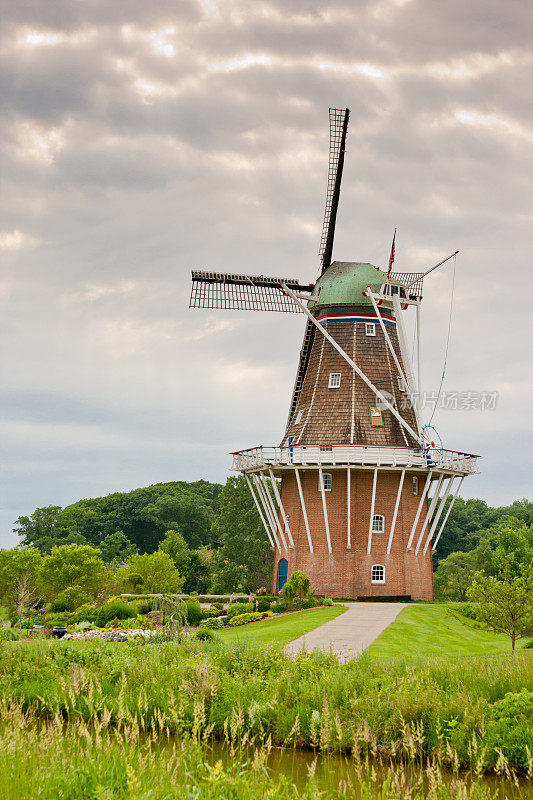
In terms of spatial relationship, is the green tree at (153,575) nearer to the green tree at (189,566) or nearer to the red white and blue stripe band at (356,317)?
the green tree at (189,566)

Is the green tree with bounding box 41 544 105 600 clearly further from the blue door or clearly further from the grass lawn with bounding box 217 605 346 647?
the grass lawn with bounding box 217 605 346 647

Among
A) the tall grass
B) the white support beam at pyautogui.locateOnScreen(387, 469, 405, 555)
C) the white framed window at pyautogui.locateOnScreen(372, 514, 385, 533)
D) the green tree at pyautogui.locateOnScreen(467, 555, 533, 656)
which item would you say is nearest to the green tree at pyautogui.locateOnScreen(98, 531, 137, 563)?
the white framed window at pyautogui.locateOnScreen(372, 514, 385, 533)

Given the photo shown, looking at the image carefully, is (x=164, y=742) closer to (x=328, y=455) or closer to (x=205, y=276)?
(x=328, y=455)

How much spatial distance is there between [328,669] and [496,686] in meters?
3.08

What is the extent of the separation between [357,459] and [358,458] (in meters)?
0.07

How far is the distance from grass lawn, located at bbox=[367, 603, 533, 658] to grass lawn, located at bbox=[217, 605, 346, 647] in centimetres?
255

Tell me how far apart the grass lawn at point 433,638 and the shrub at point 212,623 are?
20.9 feet

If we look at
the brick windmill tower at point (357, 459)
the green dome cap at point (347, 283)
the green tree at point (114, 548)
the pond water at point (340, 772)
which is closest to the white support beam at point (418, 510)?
the brick windmill tower at point (357, 459)

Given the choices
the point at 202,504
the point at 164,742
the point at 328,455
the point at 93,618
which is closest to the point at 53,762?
the point at 164,742

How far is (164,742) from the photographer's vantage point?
11.1 meters

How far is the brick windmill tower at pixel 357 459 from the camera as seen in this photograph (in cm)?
3419

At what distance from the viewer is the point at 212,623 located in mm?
26375

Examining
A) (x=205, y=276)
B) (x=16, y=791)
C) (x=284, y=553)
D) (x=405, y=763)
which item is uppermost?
(x=205, y=276)

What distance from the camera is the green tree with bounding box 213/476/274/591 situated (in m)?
45.0
